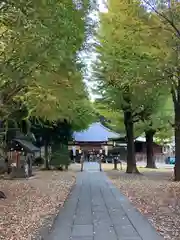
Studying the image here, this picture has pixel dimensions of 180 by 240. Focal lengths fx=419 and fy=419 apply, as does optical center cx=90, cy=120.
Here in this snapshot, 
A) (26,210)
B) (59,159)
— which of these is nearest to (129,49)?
(26,210)

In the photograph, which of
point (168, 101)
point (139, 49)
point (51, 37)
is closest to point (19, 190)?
point (139, 49)

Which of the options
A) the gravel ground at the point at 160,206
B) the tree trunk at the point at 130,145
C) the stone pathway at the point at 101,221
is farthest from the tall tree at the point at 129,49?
the tree trunk at the point at 130,145

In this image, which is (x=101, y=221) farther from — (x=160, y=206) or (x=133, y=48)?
(x=133, y=48)

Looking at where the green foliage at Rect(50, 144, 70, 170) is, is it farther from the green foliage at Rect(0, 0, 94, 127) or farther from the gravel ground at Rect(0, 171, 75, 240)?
the green foliage at Rect(0, 0, 94, 127)

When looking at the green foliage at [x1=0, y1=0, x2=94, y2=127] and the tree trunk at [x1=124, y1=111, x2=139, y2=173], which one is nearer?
the green foliage at [x1=0, y1=0, x2=94, y2=127]

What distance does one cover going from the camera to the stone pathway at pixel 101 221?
787 centimetres

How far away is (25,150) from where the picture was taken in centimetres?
2561

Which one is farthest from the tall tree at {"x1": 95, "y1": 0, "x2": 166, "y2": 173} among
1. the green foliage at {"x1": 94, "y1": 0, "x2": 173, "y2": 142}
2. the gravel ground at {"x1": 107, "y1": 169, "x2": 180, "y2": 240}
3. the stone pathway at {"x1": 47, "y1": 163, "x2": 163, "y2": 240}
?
the stone pathway at {"x1": 47, "y1": 163, "x2": 163, "y2": 240}

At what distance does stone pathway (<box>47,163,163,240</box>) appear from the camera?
7.87m

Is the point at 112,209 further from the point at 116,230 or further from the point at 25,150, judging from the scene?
the point at 25,150

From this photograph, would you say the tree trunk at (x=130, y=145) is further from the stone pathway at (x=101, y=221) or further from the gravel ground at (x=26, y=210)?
the stone pathway at (x=101, y=221)

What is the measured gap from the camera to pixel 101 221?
31.1 feet

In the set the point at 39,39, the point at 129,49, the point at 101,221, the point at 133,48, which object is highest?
the point at 129,49

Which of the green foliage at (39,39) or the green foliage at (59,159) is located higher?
the green foliage at (39,39)
